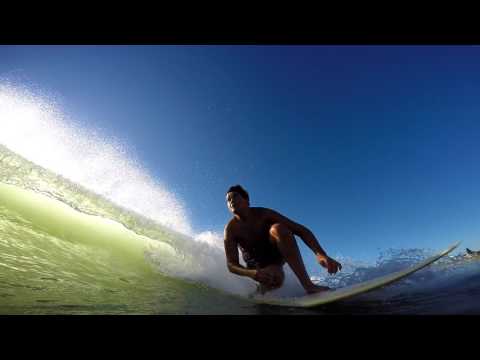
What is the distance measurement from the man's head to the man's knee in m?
0.43

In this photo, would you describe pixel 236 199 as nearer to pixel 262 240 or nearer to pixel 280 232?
pixel 262 240

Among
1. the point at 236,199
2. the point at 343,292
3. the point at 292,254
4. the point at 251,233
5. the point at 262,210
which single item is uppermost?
the point at 236,199

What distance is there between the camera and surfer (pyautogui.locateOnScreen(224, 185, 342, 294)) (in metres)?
2.59

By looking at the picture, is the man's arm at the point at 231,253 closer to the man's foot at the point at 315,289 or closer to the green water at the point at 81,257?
the green water at the point at 81,257

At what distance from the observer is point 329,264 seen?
2.47 m

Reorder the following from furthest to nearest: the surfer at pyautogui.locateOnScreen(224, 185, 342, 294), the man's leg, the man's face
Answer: the man's face, the surfer at pyautogui.locateOnScreen(224, 185, 342, 294), the man's leg

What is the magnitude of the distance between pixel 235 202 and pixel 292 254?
0.83 metres

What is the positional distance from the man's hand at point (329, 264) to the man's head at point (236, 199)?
95cm

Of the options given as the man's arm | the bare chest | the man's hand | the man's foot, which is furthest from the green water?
the man's hand

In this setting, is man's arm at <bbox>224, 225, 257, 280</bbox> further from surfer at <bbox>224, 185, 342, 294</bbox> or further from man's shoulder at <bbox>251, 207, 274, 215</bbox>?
man's shoulder at <bbox>251, 207, 274, 215</bbox>

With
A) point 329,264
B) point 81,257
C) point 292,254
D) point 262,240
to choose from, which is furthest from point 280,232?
point 81,257
